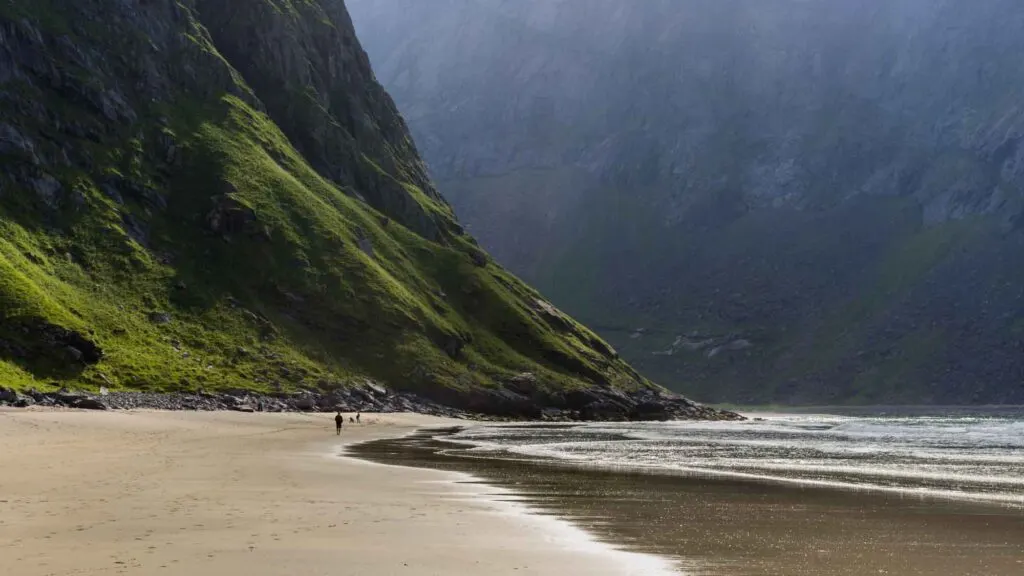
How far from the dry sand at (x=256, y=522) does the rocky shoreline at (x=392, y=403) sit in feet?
128

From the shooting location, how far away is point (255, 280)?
13888 centimetres

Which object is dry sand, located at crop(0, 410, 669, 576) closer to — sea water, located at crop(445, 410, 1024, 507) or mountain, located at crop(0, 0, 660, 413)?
sea water, located at crop(445, 410, 1024, 507)

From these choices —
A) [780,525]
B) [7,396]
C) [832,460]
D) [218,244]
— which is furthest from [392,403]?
[780,525]

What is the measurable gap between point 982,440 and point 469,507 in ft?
223

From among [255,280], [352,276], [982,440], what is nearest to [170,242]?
[255,280]

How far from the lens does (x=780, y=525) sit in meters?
25.6

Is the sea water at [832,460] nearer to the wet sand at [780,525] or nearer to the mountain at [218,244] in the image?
the wet sand at [780,525]

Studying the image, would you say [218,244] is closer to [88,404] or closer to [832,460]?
[88,404]

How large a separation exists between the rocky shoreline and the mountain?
4.32 feet

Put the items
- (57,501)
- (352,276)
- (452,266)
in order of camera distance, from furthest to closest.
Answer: (452,266)
(352,276)
(57,501)

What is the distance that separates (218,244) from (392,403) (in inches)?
1612

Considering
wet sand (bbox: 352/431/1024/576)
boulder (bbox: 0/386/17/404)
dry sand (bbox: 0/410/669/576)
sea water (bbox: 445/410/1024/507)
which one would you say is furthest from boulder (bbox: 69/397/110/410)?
wet sand (bbox: 352/431/1024/576)

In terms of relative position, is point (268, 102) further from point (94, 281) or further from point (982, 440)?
point (982, 440)

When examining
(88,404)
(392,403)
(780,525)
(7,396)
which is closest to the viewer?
(780,525)
